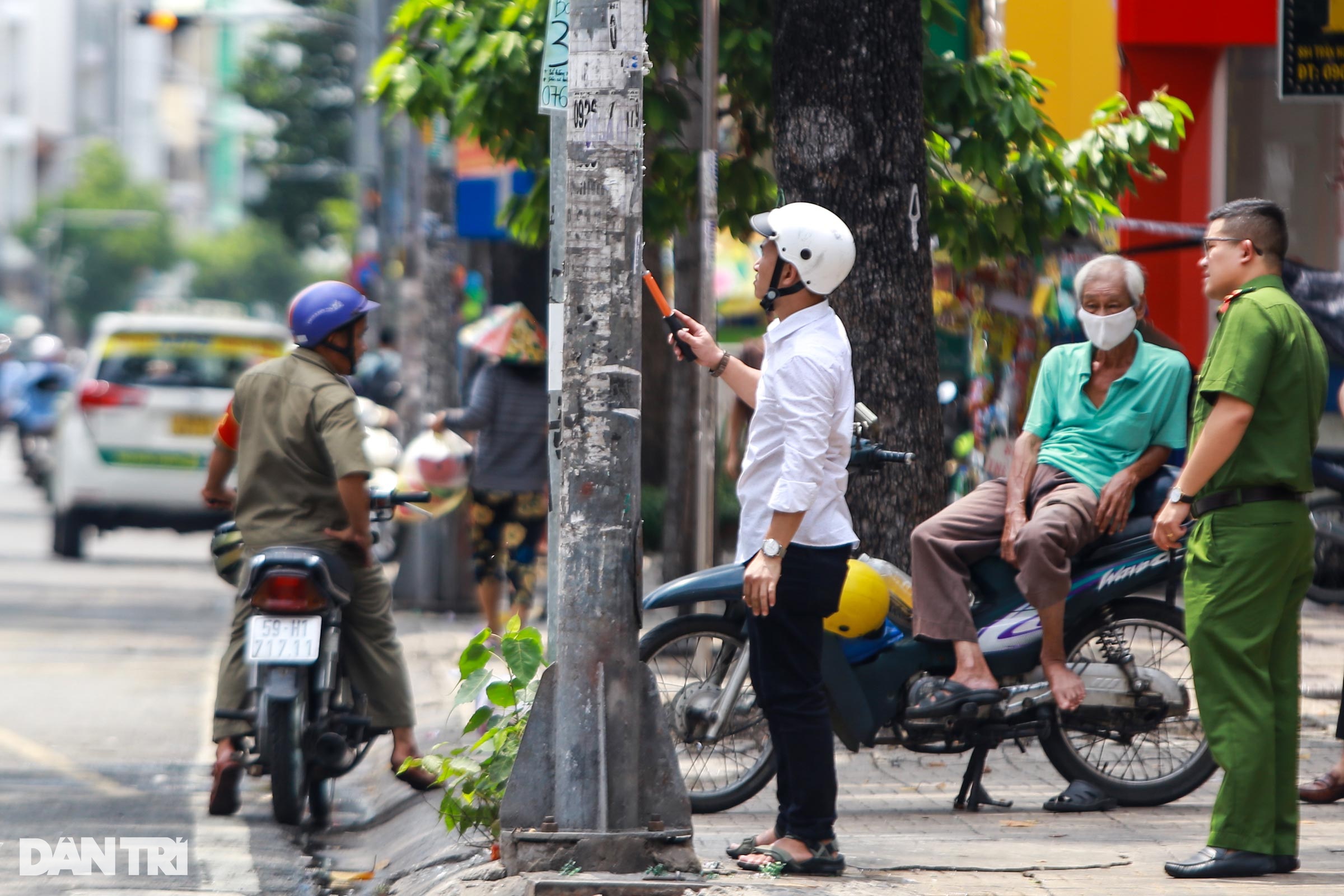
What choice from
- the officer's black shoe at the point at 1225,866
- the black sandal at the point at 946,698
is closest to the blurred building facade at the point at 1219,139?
the black sandal at the point at 946,698

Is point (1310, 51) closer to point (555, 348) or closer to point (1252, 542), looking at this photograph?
point (1252, 542)

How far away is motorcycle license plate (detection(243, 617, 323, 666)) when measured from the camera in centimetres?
639

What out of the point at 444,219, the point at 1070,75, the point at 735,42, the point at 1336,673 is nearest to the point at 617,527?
the point at 735,42

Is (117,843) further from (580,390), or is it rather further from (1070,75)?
(1070,75)

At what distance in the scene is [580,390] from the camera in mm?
5145

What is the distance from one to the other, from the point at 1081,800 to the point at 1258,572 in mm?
1486

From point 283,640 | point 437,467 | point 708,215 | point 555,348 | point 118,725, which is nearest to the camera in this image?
point 555,348

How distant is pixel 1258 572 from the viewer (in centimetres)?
533

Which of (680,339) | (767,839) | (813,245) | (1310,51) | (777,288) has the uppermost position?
(1310,51)

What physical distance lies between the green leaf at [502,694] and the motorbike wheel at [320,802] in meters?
1.40

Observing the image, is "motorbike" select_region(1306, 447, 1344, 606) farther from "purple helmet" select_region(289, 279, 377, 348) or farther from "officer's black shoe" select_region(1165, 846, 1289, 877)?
"purple helmet" select_region(289, 279, 377, 348)

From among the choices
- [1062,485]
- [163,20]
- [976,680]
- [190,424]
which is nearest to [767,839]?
[976,680]

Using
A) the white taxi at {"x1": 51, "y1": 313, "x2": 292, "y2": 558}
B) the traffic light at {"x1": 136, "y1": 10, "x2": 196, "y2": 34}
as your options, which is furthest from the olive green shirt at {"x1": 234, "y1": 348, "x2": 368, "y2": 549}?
the traffic light at {"x1": 136, "y1": 10, "x2": 196, "y2": 34}

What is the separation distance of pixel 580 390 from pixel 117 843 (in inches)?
95.5
